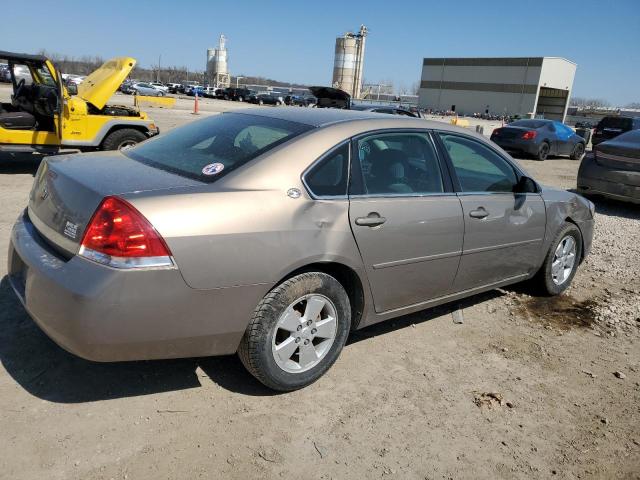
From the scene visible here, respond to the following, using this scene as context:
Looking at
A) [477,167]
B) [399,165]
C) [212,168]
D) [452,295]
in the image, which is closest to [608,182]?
[477,167]

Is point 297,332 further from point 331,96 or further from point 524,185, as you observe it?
point 331,96

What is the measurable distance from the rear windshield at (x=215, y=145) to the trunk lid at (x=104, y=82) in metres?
6.09

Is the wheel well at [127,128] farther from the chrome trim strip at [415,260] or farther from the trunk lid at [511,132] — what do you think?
the trunk lid at [511,132]

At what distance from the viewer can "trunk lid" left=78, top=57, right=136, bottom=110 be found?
8977mm

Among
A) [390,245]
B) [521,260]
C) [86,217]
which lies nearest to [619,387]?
[521,260]

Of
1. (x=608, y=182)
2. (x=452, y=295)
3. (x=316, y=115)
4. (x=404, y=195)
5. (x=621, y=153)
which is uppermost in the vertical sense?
(x=316, y=115)

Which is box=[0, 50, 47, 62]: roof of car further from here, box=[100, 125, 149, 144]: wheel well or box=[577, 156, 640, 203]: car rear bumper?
box=[577, 156, 640, 203]: car rear bumper

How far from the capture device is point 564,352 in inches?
153

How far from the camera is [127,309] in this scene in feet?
7.84

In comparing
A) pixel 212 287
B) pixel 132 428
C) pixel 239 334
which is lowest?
pixel 132 428

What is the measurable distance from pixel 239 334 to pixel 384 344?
1371 millimetres

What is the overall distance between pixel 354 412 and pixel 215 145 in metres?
1.79

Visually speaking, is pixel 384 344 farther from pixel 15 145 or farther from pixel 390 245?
pixel 15 145

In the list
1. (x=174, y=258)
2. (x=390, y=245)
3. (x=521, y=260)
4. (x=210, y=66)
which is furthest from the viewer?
(x=210, y=66)
